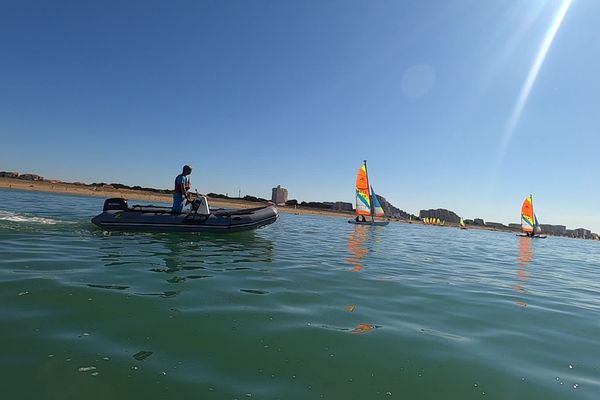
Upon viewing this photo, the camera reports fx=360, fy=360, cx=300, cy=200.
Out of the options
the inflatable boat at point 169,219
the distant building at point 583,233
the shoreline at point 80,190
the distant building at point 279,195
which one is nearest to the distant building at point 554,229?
the distant building at point 583,233

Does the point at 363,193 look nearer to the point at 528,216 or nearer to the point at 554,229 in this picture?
the point at 528,216

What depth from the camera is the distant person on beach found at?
1234cm

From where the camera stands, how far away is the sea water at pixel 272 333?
2.74m

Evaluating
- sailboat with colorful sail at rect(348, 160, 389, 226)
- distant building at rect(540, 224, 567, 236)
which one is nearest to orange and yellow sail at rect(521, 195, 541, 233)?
sailboat with colorful sail at rect(348, 160, 389, 226)

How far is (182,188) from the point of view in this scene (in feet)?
41.0

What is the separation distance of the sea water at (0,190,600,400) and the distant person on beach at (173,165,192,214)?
16.9ft

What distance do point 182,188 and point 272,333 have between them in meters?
9.70

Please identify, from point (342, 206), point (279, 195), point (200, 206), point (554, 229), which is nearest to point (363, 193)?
point (200, 206)

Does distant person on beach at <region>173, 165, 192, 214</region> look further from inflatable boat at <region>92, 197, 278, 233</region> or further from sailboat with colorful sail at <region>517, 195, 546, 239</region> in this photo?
sailboat with colorful sail at <region>517, 195, 546, 239</region>

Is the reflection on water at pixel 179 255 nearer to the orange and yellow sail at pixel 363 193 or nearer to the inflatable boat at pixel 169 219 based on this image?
the inflatable boat at pixel 169 219

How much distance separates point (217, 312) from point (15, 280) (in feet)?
9.96

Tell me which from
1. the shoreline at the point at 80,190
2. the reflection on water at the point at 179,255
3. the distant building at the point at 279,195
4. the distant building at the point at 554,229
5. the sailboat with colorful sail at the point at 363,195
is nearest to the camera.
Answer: the reflection on water at the point at 179,255

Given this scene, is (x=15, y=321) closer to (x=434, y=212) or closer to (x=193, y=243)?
(x=193, y=243)

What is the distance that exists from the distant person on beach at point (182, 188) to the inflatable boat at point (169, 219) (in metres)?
0.35
